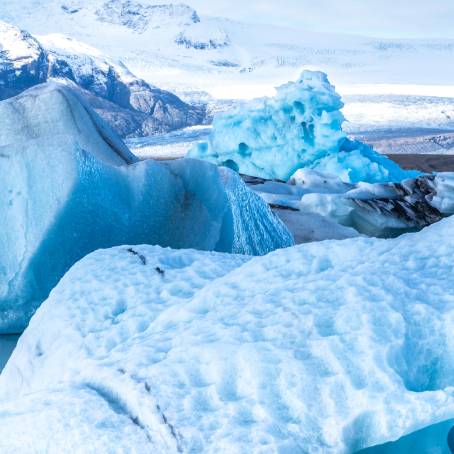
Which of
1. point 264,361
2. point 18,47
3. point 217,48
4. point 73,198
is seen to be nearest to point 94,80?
point 18,47

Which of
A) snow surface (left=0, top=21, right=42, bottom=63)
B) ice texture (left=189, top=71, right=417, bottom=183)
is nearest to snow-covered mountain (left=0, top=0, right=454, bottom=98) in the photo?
snow surface (left=0, top=21, right=42, bottom=63)

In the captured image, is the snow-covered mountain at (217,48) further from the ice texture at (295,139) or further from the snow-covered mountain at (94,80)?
the ice texture at (295,139)

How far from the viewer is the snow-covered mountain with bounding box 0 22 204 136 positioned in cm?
4162

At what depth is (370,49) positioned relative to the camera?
212 ft

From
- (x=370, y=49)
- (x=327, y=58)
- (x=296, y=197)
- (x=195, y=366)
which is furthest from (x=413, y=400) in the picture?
(x=370, y=49)

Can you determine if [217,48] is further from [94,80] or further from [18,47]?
[18,47]

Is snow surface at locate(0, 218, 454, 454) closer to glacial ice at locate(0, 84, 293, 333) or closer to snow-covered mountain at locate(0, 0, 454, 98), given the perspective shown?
glacial ice at locate(0, 84, 293, 333)

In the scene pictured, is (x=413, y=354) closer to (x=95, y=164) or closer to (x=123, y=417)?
(x=123, y=417)

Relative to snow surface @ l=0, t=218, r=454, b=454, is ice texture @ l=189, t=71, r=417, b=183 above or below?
below

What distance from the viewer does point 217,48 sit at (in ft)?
244

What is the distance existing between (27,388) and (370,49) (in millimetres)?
66813

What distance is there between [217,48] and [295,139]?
66.7 meters

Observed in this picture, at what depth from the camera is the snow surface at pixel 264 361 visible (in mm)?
1186

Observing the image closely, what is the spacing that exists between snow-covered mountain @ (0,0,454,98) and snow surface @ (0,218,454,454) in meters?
47.0
